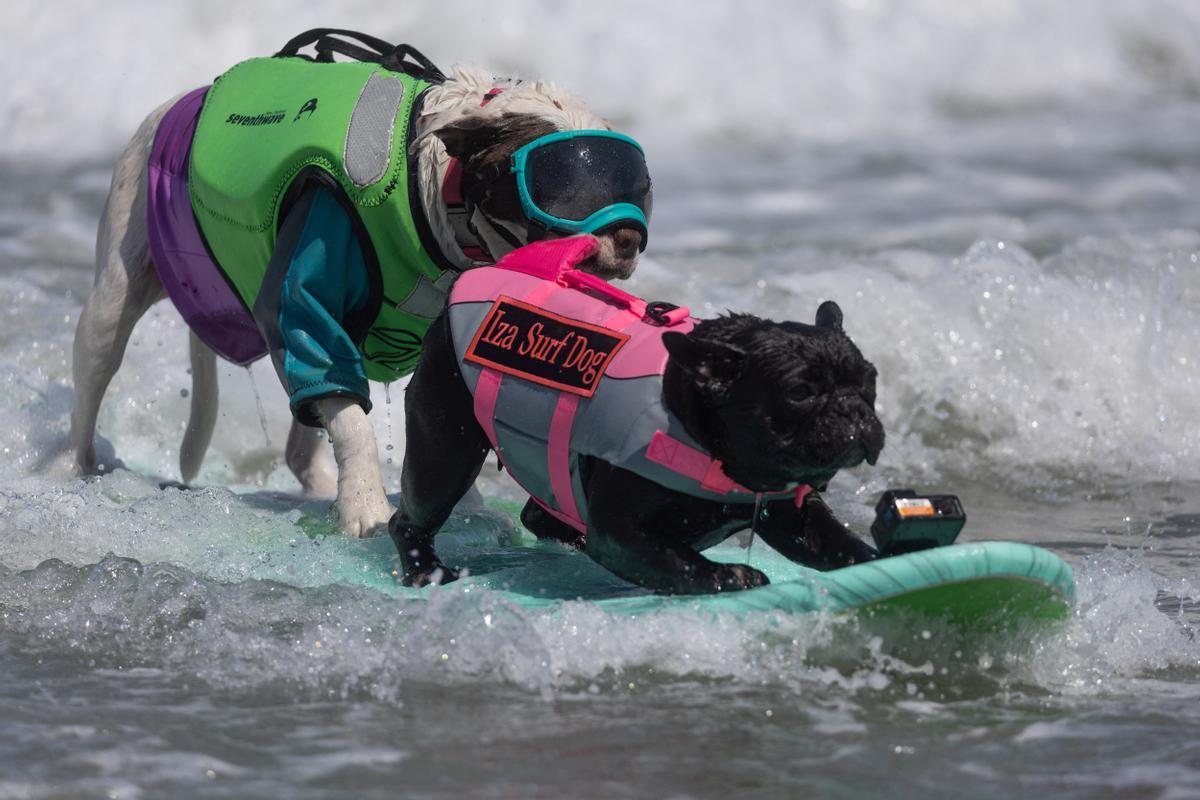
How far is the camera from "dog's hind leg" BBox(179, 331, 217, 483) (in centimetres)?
635

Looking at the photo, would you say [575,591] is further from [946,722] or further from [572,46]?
[572,46]

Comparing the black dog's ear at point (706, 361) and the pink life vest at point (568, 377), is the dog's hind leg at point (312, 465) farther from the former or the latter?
the black dog's ear at point (706, 361)

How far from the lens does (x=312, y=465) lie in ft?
20.5

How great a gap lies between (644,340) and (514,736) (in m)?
0.98

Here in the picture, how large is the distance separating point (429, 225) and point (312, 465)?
6.00 ft

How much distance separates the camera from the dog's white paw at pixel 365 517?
4.80m

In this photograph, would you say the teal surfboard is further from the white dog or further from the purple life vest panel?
the purple life vest panel

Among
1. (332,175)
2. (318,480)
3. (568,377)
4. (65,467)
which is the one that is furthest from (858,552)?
(65,467)

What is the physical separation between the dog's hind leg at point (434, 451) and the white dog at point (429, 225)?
0.44 meters

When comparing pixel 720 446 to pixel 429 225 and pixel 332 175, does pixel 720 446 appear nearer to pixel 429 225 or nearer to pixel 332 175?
pixel 429 225

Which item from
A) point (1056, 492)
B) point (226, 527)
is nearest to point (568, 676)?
point (226, 527)

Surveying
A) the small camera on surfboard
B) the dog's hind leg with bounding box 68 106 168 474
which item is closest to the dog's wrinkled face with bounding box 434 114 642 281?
the small camera on surfboard

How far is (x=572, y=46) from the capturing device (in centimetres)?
1426

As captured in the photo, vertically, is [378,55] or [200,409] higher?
[378,55]
